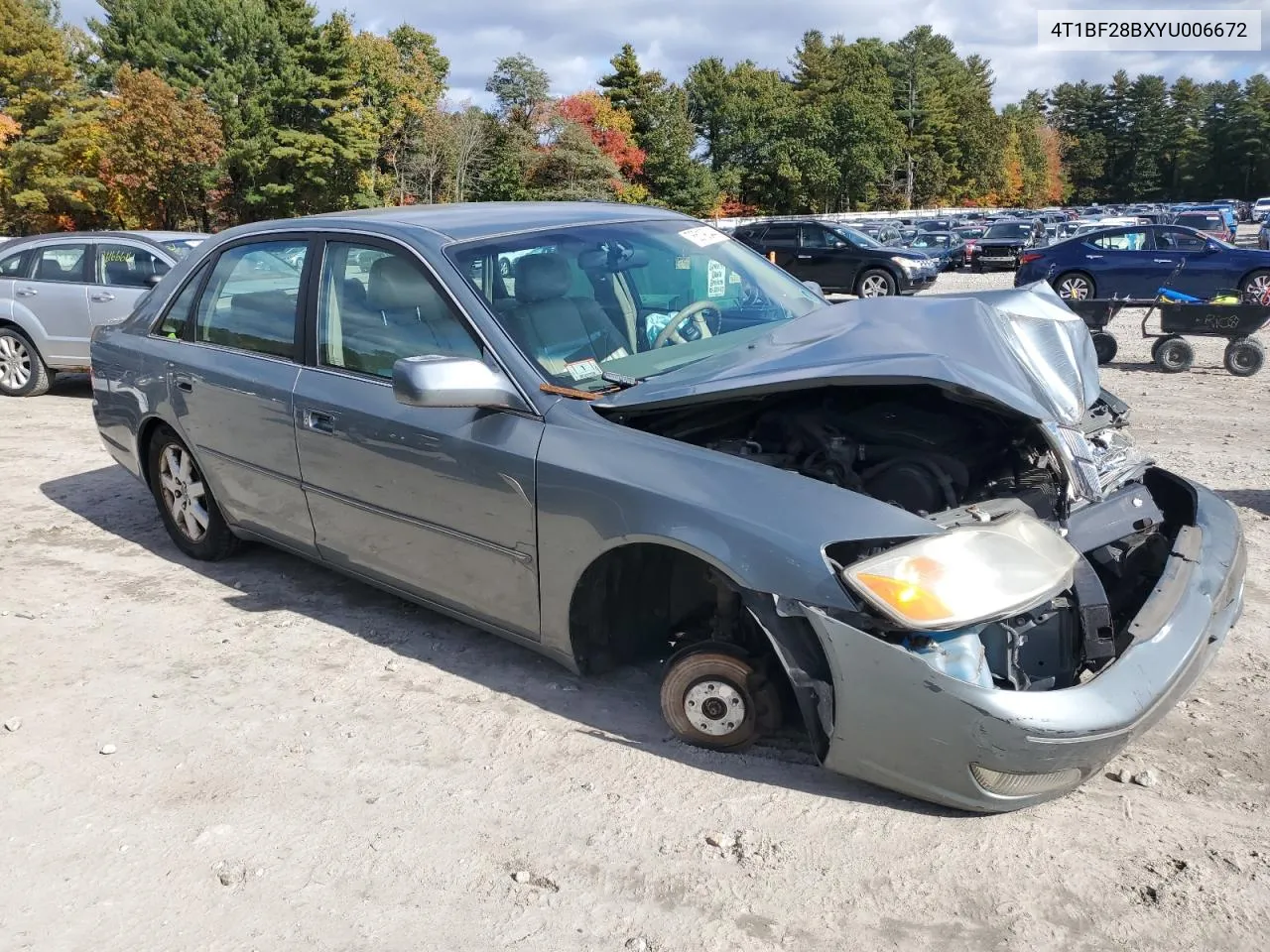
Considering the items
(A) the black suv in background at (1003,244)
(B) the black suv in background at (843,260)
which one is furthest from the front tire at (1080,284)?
(A) the black suv in background at (1003,244)

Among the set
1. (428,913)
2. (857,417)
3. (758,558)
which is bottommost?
(428,913)

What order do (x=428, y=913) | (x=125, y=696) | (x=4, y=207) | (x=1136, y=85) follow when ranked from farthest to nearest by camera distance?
(x=1136, y=85)
(x=4, y=207)
(x=125, y=696)
(x=428, y=913)

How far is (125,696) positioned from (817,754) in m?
2.64

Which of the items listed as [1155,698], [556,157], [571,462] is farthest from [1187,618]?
[556,157]

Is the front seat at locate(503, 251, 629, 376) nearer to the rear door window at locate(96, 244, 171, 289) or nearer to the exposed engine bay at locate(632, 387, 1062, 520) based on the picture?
the exposed engine bay at locate(632, 387, 1062, 520)

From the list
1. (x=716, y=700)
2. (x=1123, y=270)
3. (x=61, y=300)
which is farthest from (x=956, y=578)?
(x=1123, y=270)

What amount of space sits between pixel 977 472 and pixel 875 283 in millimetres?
18269

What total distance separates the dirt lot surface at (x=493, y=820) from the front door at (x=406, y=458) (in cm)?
45

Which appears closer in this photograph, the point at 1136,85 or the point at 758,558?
the point at 758,558

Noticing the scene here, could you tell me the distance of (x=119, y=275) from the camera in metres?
10.4

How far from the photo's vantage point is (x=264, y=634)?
4547 mm

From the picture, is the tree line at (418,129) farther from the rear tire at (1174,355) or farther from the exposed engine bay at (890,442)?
the exposed engine bay at (890,442)

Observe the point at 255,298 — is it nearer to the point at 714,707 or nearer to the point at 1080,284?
the point at 714,707

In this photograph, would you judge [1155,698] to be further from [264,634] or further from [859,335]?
[264,634]
